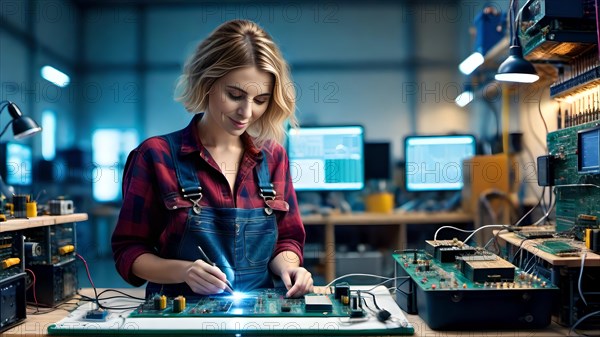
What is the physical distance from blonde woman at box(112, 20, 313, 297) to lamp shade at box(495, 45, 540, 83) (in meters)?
0.71

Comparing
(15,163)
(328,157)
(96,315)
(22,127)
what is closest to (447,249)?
(96,315)

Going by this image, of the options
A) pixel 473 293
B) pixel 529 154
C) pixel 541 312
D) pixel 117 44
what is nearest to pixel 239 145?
pixel 473 293

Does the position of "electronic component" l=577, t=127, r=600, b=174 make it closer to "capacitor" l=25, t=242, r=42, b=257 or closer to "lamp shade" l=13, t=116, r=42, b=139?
"capacitor" l=25, t=242, r=42, b=257

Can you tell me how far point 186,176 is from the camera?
4.75 ft

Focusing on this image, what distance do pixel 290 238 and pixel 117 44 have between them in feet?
13.4

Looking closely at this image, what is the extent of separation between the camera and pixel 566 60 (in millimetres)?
1617

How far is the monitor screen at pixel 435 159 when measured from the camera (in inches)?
156

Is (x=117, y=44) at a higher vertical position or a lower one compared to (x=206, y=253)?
higher

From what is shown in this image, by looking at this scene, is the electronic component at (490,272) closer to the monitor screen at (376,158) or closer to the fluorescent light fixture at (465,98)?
the monitor screen at (376,158)

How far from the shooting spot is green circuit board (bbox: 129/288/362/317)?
1.13 metres

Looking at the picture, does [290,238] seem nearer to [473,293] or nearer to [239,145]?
[239,145]

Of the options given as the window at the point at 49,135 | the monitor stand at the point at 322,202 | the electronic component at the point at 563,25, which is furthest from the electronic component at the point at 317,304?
the window at the point at 49,135

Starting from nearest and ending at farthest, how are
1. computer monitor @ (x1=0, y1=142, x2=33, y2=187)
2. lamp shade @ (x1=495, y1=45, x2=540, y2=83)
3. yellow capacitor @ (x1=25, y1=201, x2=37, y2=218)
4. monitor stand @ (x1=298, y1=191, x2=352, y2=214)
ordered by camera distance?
yellow capacitor @ (x1=25, y1=201, x2=37, y2=218)
lamp shade @ (x1=495, y1=45, x2=540, y2=83)
computer monitor @ (x1=0, y1=142, x2=33, y2=187)
monitor stand @ (x1=298, y1=191, x2=352, y2=214)

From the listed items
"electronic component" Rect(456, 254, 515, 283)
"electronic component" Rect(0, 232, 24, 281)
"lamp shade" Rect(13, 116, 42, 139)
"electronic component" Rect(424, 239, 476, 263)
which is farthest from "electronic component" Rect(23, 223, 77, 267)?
"electronic component" Rect(456, 254, 515, 283)
